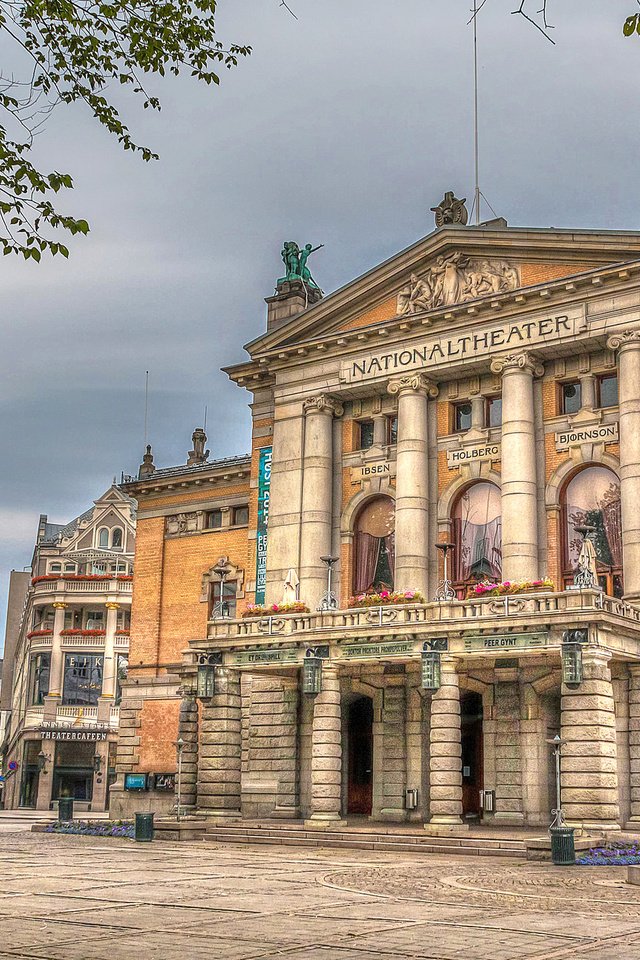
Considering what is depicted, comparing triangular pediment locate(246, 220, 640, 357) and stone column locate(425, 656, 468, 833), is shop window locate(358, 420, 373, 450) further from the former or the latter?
stone column locate(425, 656, 468, 833)

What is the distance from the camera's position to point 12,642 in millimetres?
116562

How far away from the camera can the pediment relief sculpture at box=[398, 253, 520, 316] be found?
42062 mm

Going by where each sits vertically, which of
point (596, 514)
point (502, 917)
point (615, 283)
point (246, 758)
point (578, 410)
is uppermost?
point (615, 283)

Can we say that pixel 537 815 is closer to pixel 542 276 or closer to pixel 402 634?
pixel 402 634

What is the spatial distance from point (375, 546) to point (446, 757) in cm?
1161

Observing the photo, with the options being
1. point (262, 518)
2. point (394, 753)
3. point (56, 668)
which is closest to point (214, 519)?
point (262, 518)

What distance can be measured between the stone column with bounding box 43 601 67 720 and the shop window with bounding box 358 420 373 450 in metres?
43.3

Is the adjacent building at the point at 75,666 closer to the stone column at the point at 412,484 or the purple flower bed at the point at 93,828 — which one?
the purple flower bed at the point at 93,828

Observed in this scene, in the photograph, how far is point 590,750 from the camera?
31.3 meters

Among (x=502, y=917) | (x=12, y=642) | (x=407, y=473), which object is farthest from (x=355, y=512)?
(x=12, y=642)

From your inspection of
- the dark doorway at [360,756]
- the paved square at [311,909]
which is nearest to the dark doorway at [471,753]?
the dark doorway at [360,756]

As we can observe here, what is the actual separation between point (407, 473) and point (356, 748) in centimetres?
978

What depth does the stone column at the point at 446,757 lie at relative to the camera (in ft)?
110

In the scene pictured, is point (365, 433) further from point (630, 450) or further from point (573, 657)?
point (573, 657)
